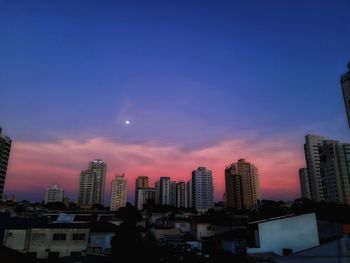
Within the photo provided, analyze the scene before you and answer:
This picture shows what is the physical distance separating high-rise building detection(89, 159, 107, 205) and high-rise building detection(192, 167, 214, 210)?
60310mm

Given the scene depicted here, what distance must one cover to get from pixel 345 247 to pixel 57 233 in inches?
1434

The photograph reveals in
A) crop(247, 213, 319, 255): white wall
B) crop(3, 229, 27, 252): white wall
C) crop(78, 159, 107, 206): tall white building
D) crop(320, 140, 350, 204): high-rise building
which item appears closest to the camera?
crop(247, 213, 319, 255): white wall

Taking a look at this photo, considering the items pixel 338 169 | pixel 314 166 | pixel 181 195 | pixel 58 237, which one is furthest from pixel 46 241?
pixel 181 195

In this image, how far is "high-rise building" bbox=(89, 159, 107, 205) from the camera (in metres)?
186

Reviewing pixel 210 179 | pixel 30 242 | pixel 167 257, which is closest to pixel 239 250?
pixel 167 257

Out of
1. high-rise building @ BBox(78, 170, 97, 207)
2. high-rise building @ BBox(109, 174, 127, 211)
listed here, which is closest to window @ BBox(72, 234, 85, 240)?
high-rise building @ BBox(109, 174, 127, 211)

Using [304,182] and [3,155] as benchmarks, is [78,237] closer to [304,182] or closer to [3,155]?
[3,155]

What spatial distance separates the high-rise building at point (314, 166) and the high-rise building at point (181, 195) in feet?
234

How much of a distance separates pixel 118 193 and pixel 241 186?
76.2m

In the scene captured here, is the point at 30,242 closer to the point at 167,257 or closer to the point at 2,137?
the point at 167,257

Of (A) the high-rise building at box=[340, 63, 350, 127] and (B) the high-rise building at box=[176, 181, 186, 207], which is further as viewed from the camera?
(B) the high-rise building at box=[176, 181, 186, 207]

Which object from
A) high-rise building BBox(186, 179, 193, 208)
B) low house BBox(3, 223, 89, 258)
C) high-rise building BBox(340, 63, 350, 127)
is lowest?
low house BBox(3, 223, 89, 258)

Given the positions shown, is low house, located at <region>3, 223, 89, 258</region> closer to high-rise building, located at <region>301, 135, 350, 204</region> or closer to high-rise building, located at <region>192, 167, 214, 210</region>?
high-rise building, located at <region>301, 135, 350, 204</region>

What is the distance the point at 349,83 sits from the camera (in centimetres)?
2523
